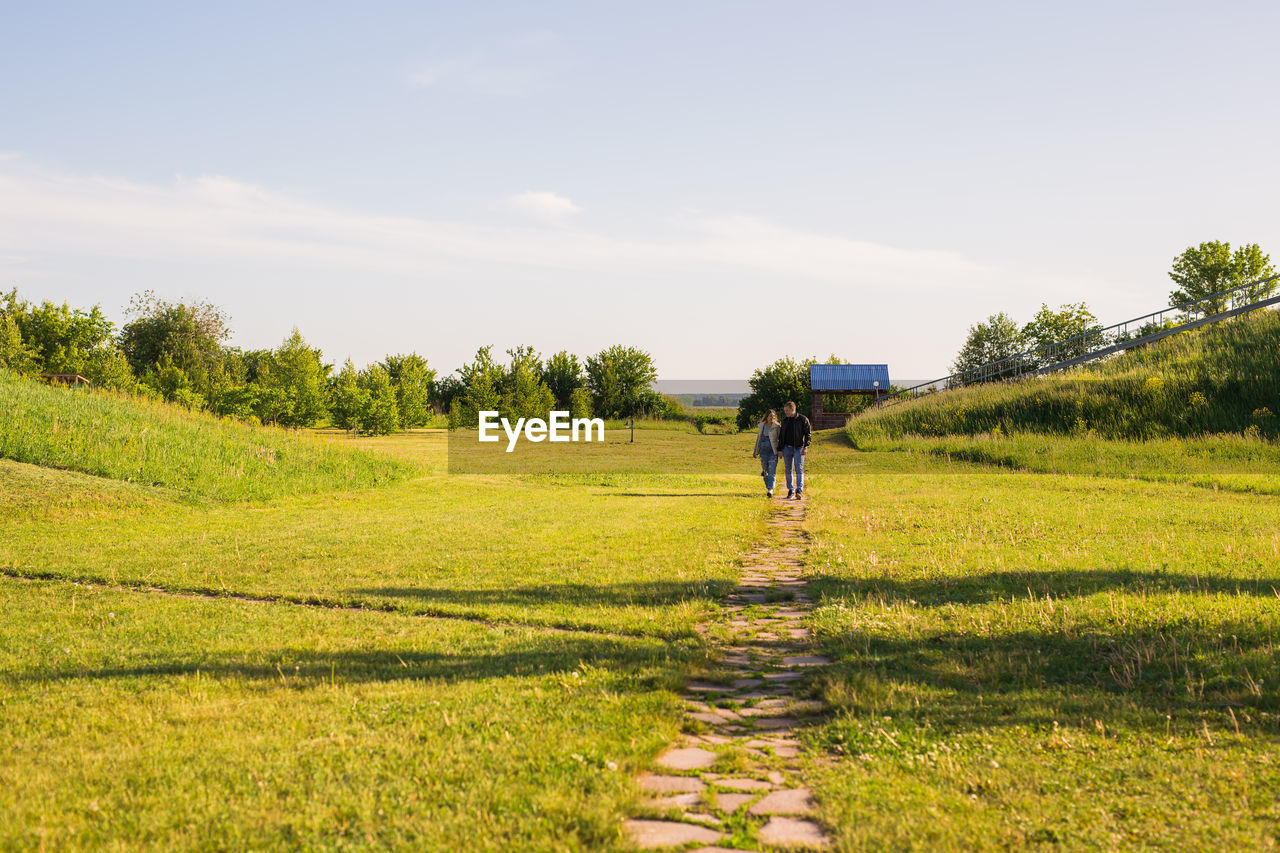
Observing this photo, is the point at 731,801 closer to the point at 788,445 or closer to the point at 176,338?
the point at 788,445

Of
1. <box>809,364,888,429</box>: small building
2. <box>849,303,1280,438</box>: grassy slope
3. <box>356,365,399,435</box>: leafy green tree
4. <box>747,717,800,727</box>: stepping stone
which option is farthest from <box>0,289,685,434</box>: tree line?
<box>747,717,800,727</box>: stepping stone

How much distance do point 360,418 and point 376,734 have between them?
4944cm

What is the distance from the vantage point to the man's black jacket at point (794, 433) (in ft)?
61.7

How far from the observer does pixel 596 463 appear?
30.4 metres

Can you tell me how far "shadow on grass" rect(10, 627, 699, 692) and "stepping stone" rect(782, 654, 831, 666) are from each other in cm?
71

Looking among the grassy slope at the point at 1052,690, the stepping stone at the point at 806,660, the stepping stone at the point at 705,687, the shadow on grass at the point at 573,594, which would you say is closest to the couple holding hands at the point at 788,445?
the grassy slope at the point at 1052,690

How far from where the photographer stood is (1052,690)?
5.36 metres

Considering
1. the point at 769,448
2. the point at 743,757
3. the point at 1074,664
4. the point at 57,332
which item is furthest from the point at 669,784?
the point at 57,332

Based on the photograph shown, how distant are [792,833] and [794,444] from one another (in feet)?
50.8

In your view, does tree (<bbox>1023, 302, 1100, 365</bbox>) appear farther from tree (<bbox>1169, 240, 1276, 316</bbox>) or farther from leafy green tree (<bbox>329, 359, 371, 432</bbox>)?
leafy green tree (<bbox>329, 359, 371, 432</bbox>)

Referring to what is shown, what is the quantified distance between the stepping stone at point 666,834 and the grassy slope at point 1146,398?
96.5 ft

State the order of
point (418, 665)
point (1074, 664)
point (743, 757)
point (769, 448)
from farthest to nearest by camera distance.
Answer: point (769, 448) → point (418, 665) → point (1074, 664) → point (743, 757)

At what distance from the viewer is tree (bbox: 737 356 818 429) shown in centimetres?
6706

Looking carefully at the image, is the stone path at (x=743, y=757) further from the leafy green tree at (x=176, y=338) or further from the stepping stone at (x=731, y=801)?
the leafy green tree at (x=176, y=338)
